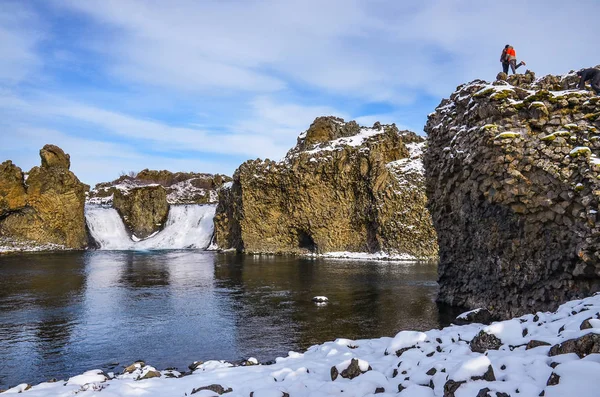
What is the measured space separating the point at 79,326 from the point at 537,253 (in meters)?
23.3

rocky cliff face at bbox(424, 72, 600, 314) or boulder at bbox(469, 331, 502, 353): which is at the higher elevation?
rocky cliff face at bbox(424, 72, 600, 314)

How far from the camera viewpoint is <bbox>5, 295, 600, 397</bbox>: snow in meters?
7.24

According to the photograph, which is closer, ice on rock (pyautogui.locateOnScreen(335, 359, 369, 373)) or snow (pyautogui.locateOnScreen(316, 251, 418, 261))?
ice on rock (pyautogui.locateOnScreen(335, 359, 369, 373))

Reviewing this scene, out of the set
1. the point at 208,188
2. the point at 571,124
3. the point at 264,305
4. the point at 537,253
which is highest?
the point at 208,188

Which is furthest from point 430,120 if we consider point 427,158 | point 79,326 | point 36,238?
point 36,238

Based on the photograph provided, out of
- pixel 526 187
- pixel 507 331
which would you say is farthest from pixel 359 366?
pixel 526 187

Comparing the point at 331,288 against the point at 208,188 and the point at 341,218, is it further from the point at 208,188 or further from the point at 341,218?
the point at 208,188

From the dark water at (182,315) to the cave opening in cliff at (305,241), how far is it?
1231 inches

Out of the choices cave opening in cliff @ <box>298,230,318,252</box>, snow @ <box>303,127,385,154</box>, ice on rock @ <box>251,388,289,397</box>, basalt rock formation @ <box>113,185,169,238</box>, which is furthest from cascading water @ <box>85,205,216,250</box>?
ice on rock @ <box>251,388,289,397</box>

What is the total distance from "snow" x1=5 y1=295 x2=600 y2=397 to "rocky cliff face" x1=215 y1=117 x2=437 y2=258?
55901 mm

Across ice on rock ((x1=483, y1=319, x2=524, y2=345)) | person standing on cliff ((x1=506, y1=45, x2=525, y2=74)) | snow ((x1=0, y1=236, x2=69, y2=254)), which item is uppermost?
person standing on cliff ((x1=506, y1=45, x2=525, y2=74))

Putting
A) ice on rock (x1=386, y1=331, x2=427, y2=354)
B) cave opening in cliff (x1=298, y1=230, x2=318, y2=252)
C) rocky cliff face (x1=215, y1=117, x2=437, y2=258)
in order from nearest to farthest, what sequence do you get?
ice on rock (x1=386, y1=331, x2=427, y2=354) → rocky cliff face (x1=215, y1=117, x2=437, y2=258) → cave opening in cliff (x1=298, y1=230, x2=318, y2=252)

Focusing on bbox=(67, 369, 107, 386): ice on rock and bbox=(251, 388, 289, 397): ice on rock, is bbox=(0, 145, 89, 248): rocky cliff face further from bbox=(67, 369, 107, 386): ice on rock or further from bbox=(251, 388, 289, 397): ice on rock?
bbox=(251, 388, 289, 397): ice on rock

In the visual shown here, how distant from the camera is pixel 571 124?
18.4m
